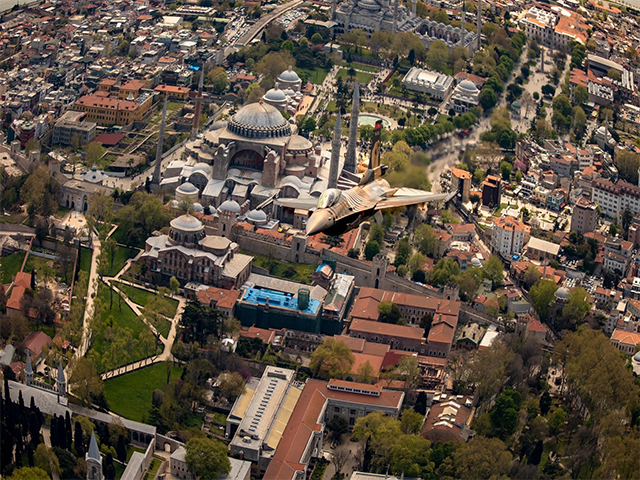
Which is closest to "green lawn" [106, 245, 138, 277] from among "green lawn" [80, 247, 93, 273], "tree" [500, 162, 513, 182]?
"green lawn" [80, 247, 93, 273]

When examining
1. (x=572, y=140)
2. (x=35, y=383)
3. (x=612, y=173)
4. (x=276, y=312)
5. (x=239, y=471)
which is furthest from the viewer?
(x=572, y=140)

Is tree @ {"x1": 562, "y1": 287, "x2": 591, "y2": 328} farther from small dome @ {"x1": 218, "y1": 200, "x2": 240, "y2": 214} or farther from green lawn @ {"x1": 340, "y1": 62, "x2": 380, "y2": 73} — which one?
green lawn @ {"x1": 340, "y1": 62, "x2": 380, "y2": 73}

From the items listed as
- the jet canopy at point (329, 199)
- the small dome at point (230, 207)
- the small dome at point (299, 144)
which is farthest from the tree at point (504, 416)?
the small dome at point (299, 144)

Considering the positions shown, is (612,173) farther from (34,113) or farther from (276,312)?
(34,113)

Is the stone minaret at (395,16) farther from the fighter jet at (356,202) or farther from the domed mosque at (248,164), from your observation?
the fighter jet at (356,202)

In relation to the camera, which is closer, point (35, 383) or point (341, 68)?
point (35, 383)

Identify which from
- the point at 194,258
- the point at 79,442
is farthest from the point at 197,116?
the point at 79,442

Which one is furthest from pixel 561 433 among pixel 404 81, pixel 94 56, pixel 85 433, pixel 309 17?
pixel 309 17

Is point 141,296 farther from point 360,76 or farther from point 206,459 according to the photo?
point 360,76
